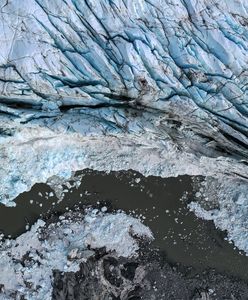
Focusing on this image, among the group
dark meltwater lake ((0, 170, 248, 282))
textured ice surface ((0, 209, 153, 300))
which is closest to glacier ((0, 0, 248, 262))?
dark meltwater lake ((0, 170, 248, 282))

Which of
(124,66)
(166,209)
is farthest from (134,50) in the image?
(166,209)

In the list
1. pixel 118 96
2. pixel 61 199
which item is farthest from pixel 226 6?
pixel 61 199

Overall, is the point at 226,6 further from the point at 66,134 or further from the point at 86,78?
the point at 66,134

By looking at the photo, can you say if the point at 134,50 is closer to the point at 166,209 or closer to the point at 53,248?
the point at 166,209

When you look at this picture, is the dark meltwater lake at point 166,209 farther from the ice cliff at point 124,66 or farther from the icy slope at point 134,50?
the icy slope at point 134,50

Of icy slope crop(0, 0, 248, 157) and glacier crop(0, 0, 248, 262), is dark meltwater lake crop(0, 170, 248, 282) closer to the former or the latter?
glacier crop(0, 0, 248, 262)

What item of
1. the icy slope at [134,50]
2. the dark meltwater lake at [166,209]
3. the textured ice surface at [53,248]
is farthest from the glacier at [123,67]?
the textured ice surface at [53,248]
